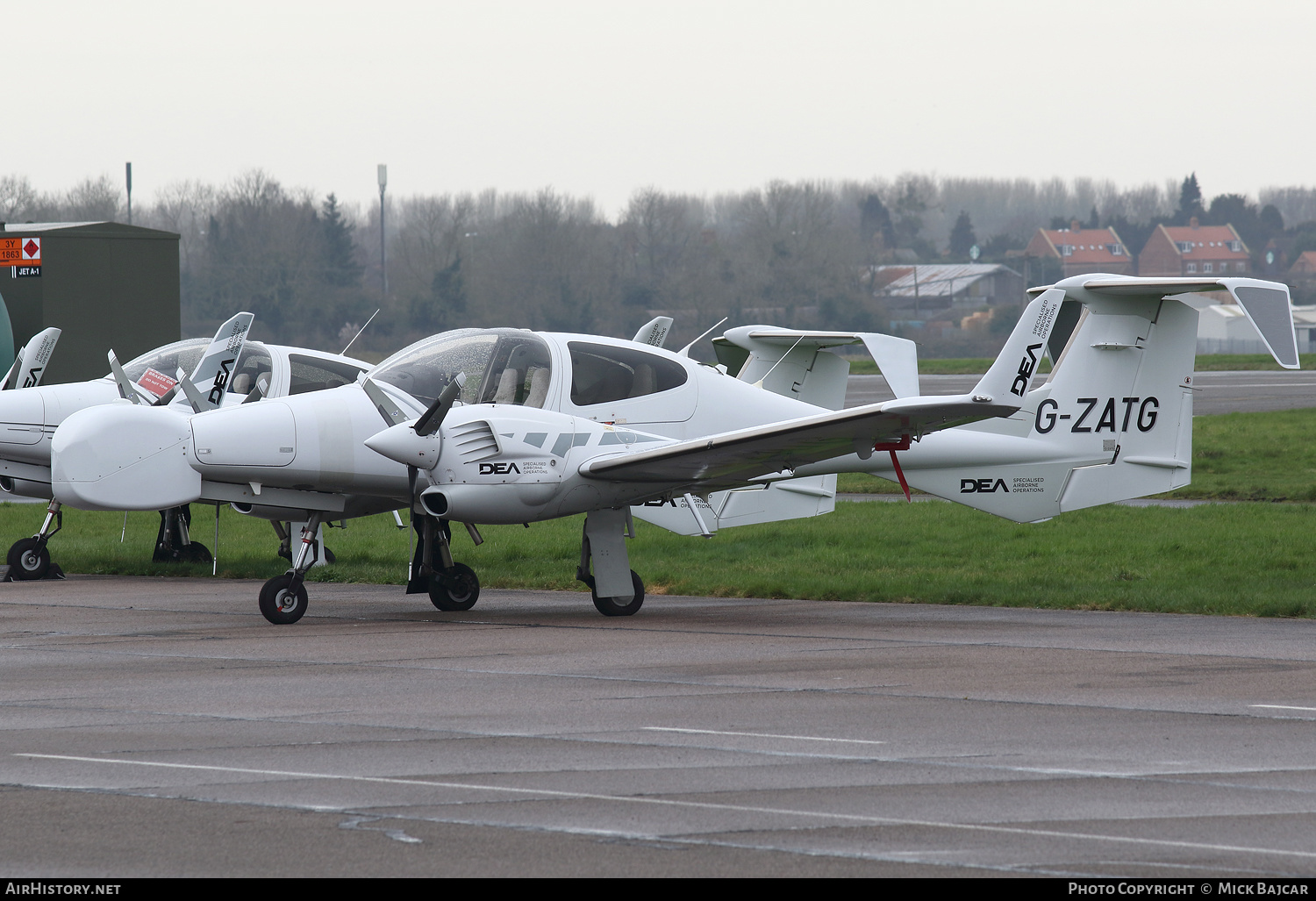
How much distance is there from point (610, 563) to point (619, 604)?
357mm

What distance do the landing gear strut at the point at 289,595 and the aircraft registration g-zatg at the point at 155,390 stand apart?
10.9 ft

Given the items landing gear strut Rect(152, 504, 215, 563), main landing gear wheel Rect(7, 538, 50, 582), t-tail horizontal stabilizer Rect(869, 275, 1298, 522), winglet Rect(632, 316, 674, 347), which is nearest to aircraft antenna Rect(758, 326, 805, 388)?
winglet Rect(632, 316, 674, 347)

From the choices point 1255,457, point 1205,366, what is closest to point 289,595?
point 1255,457

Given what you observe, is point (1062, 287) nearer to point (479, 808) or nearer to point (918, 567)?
point (918, 567)

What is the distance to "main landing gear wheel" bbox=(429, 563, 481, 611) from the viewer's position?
13.1 meters

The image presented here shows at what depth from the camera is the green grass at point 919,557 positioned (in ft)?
46.9

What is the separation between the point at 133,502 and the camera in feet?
38.8

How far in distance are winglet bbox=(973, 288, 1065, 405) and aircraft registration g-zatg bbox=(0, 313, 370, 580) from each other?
700 centimetres

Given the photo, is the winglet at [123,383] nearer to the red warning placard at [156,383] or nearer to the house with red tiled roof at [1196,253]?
the red warning placard at [156,383]

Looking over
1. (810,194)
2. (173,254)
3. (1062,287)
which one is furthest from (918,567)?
(810,194)

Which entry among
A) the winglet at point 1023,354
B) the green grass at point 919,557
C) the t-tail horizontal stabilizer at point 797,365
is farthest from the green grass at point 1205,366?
the winglet at point 1023,354

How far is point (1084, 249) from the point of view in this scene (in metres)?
142

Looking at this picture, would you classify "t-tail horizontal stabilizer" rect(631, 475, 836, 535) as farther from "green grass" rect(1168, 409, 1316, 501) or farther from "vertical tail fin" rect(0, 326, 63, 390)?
"green grass" rect(1168, 409, 1316, 501)

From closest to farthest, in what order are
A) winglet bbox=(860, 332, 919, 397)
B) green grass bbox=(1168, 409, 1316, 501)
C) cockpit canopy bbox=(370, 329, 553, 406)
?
cockpit canopy bbox=(370, 329, 553, 406), winglet bbox=(860, 332, 919, 397), green grass bbox=(1168, 409, 1316, 501)
